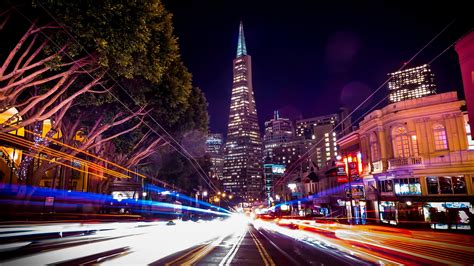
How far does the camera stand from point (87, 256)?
38.9 ft

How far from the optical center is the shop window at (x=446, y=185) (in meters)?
25.1

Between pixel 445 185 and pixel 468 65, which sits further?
pixel 445 185

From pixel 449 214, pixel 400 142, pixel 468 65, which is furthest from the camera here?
pixel 400 142

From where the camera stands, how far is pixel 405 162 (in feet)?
89.1

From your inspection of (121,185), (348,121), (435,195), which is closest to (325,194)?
(348,121)

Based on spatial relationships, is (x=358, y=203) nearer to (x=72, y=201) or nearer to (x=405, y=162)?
(x=405, y=162)

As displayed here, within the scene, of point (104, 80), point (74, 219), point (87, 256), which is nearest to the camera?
point (87, 256)

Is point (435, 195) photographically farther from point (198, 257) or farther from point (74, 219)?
point (74, 219)

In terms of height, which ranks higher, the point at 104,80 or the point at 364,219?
the point at 104,80

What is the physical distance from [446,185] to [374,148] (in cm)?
726

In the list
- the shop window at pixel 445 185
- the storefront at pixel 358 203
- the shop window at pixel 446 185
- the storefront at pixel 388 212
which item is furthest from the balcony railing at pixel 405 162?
the storefront at pixel 358 203

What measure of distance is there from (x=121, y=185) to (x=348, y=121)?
33.7 m

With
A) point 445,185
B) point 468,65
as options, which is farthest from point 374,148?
point 468,65

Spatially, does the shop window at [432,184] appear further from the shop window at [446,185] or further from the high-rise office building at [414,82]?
the high-rise office building at [414,82]
